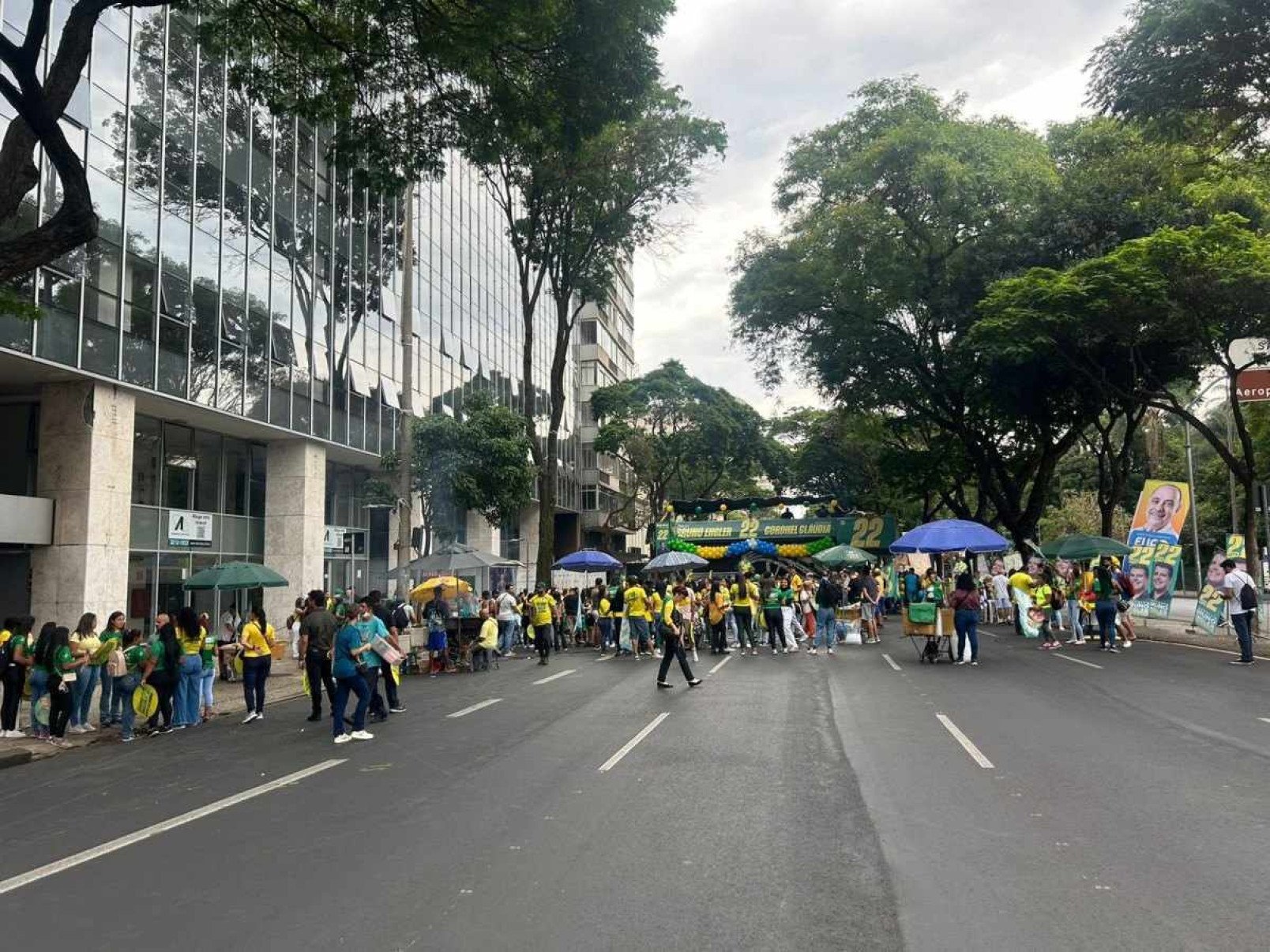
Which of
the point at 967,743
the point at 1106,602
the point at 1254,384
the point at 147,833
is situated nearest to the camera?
the point at 147,833

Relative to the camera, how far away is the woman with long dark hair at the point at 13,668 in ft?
38.8

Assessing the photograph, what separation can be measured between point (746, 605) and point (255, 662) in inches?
453

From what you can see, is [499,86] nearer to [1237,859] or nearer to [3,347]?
[3,347]

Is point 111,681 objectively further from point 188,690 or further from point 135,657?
point 188,690

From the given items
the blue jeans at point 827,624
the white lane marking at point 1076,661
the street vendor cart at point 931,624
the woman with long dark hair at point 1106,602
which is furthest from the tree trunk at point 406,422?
the woman with long dark hair at point 1106,602

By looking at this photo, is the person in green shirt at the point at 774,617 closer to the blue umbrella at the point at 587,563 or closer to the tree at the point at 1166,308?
the blue umbrella at the point at 587,563

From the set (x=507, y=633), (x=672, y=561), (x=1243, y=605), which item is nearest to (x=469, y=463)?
(x=507, y=633)

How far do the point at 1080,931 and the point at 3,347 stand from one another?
1850 cm

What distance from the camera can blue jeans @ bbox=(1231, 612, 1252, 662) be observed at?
1625cm

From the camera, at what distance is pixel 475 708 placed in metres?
13.6

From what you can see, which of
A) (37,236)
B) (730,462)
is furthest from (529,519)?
(37,236)

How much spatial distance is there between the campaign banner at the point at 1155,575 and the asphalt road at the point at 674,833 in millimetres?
14418

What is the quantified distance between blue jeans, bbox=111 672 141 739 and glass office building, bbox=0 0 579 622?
672 cm

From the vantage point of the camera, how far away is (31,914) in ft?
17.3
